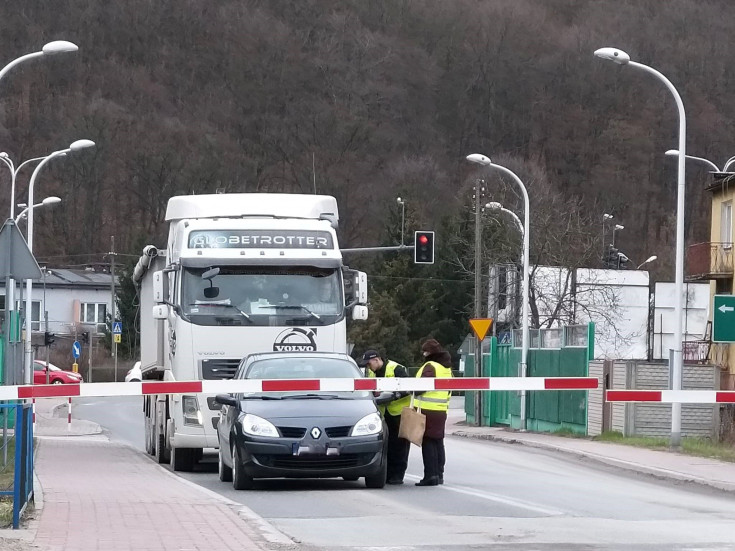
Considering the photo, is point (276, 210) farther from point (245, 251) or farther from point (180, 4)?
point (180, 4)

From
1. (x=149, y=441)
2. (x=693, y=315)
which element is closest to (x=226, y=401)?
(x=149, y=441)

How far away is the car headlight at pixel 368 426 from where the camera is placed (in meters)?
16.0

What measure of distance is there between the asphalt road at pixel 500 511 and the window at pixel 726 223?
33.5 meters

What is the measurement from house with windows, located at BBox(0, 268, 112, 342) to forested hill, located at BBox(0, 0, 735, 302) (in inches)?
380

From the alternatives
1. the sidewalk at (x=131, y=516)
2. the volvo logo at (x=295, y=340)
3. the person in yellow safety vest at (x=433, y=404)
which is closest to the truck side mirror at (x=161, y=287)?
the volvo logo at (x=295, y=340)

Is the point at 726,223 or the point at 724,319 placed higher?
the point at 726,223

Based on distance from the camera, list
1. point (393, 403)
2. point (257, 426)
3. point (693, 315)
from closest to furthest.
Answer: point (257, 426) → point (393, 403) → point (693, 315)

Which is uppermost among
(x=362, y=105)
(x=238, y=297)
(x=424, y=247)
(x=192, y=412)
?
(x=362, y=105)

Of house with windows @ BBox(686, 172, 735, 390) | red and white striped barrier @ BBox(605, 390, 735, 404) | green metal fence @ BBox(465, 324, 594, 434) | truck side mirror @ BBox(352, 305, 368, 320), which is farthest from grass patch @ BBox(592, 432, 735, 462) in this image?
house with windows @ BBox(686, 172, 735, 390)

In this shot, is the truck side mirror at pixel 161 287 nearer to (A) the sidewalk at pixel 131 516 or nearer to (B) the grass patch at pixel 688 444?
(A) the sidewalk at pixel 131 516

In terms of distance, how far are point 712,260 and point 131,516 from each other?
44.0 meters

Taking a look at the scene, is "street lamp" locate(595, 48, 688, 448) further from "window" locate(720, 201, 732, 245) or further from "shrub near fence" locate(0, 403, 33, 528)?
"window" locate(720, 201, 732, 245)

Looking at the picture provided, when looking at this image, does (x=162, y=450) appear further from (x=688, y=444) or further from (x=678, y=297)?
(x=678, y=297)

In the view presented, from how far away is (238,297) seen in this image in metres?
19.5
